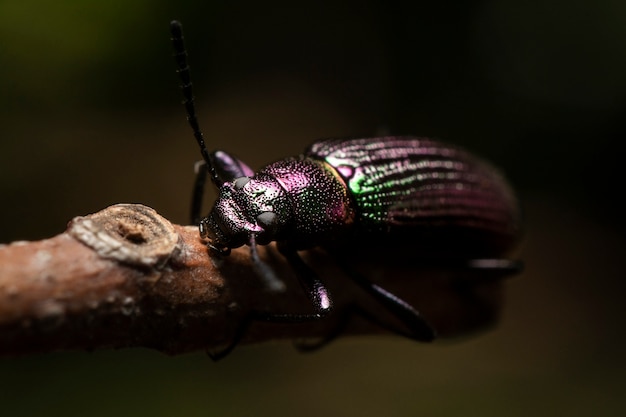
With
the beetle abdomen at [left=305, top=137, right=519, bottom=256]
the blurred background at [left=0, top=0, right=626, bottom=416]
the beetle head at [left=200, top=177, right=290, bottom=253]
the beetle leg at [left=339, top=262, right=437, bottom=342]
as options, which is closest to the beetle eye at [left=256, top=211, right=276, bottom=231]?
the beetle head at [left=200, top=177, right=290, bottom=253]

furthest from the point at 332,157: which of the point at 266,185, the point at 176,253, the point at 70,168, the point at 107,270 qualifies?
the point at 70,168

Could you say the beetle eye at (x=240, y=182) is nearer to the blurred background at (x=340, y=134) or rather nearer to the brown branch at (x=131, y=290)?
the brown branch at (x=131, y=290)

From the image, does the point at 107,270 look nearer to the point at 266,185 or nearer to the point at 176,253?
the point at 176,253

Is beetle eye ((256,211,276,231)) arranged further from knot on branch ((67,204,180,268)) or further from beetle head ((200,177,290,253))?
knot on branch ((67,204,180,268))

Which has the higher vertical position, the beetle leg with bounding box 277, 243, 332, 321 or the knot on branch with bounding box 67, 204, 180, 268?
the knot on branch with bounding box 67, 204, 180, 268

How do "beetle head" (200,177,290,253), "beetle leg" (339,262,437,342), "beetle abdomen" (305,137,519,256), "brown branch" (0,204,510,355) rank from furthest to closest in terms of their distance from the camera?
"beetle abdomen" (305,137,519,256) < "beetle leg" (339,262,437,342) < "beetle head" (200,177,290,253) < "brown branch" (0,204,510,355)

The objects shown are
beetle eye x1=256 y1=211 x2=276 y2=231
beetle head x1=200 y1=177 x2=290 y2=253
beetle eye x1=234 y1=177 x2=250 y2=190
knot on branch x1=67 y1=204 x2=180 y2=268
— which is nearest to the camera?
knot on branch x1=67 y1=204 x2=180 y2=268

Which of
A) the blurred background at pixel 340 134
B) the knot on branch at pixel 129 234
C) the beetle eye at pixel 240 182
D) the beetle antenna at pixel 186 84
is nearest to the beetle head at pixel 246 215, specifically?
the beetle eye at pixel 240 182
